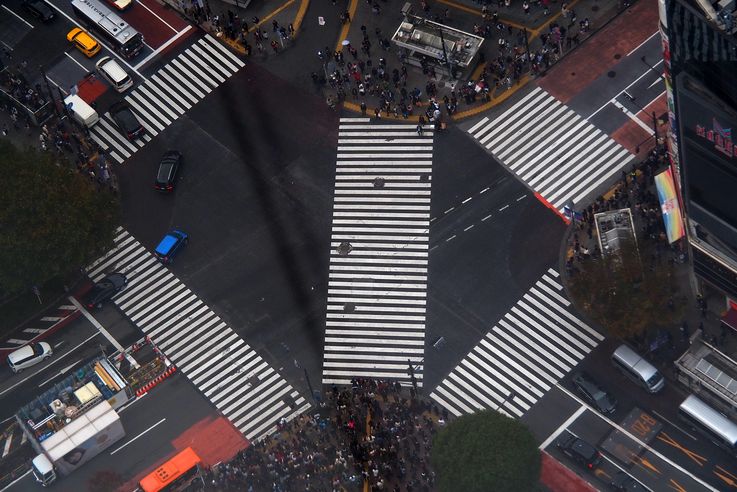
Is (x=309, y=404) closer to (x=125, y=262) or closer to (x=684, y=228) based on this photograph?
(x=125, y=262)

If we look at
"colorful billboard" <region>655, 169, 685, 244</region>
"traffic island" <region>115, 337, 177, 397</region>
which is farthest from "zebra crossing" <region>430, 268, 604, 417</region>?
"traffic island" <region>115, 337, 177, 397</region>

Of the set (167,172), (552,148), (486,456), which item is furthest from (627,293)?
(167,172)

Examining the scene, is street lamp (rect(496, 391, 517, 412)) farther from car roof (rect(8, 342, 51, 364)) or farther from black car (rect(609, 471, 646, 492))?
car roof (rect(8, 342, 51, 364))

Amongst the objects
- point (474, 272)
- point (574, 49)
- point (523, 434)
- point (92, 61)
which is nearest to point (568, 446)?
point (523, 434)

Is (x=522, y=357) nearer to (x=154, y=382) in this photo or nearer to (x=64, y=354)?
(x=154, y=382)

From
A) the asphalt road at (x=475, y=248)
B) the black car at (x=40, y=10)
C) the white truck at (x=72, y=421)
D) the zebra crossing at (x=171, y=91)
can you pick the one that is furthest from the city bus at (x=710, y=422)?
the black car at (x=40, y=10)

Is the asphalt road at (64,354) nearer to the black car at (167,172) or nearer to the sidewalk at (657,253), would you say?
the black car at (167,172)
